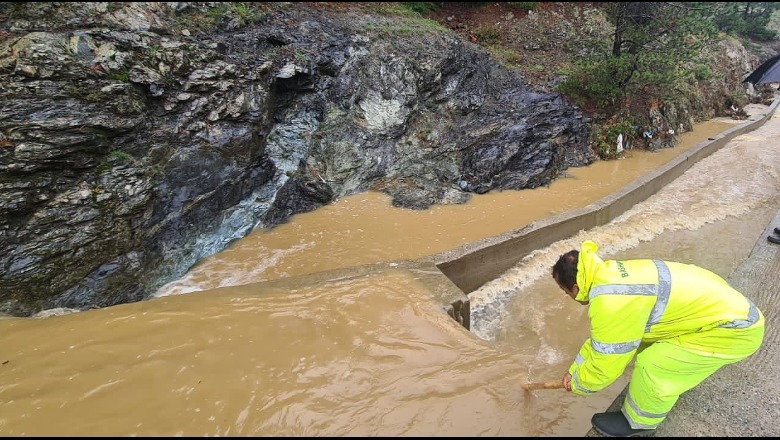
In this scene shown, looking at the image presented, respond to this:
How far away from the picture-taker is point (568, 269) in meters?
2.59

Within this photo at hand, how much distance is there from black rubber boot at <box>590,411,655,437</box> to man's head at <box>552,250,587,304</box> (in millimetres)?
958

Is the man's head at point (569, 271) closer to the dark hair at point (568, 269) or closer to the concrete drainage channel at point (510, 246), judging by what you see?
the dark hair at point (568, 269)

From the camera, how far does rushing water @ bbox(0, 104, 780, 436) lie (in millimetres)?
2967

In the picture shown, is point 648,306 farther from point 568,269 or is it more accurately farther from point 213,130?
point 213,130

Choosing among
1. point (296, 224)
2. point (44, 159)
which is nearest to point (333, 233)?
point (296, 224)

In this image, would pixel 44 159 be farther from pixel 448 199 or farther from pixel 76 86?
pixel 448 199

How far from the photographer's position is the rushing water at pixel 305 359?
9.73 feet

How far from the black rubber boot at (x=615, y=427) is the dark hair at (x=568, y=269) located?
1.03 metres

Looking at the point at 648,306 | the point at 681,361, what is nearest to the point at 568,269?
the point at 648,306

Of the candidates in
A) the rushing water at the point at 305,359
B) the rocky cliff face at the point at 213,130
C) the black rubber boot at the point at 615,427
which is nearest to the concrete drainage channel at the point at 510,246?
the rushing water at the point at 305,359

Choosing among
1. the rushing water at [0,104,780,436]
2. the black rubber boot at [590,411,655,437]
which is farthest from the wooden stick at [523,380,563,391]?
the black rubber boot at [590,411,655,437]

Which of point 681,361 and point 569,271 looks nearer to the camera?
point 681,361

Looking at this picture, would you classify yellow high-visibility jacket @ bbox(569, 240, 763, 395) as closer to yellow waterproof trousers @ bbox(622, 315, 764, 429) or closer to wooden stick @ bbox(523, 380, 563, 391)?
yellow waterproof trousers @ bbox(622, 315, 764, 429)

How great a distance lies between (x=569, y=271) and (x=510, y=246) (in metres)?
3.95
